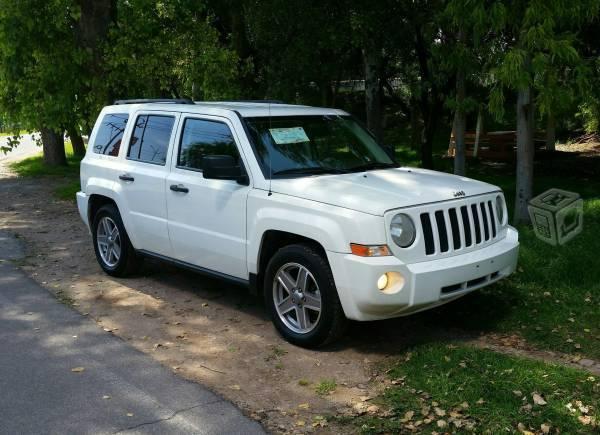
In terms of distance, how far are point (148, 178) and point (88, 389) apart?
2637mm

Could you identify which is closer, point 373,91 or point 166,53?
point 166,53

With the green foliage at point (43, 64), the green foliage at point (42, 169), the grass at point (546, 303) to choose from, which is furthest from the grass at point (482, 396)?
the green foliage at point (42, 169)

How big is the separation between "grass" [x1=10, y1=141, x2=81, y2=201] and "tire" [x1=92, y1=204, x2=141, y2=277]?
7.11 m

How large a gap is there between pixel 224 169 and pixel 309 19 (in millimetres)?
7500

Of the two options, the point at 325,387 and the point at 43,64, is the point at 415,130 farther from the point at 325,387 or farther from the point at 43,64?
the point at 325,387

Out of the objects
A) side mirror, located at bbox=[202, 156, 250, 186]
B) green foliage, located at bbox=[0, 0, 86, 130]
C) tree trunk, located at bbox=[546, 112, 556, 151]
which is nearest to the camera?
side mirror, located at bbox=[202, 156, 250, 186]

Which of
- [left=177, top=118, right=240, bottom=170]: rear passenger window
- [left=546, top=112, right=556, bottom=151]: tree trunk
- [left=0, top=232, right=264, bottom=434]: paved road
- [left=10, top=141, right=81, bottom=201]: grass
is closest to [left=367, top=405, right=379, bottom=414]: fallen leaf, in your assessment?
[left=0, top=232, right=264, bottom=434]: paved road

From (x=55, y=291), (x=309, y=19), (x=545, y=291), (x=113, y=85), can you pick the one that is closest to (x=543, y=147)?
(x=309, y=19)

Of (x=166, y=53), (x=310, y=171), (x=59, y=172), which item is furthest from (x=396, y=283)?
(x=59, y=172)

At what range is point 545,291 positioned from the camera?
663 cm

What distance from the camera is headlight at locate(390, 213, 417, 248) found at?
5.16m

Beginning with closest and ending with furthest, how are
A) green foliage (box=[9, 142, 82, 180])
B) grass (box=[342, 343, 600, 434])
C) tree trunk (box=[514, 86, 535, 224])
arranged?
grass (box=[342, 343, 600, 434]), tree trunk (box=[514, 86, 535, 224]), green foliage (box=[9, 142, 82, 180])

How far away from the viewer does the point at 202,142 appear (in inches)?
258

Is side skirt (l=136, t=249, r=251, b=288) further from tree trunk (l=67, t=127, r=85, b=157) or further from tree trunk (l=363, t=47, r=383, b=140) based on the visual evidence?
tree trunk (l=67, t=127, r=85, b=157)
